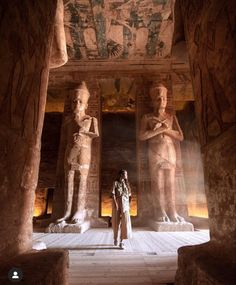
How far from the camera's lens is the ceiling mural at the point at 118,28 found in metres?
6.60

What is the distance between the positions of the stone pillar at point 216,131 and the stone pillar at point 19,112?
49.2 inches

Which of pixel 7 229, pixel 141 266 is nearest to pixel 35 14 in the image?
pixel 7 229

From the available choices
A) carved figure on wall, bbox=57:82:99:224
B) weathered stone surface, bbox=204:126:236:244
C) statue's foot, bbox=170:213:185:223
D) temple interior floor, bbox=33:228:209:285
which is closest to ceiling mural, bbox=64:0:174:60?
carved figure on wall, bbox=57:82:99:224

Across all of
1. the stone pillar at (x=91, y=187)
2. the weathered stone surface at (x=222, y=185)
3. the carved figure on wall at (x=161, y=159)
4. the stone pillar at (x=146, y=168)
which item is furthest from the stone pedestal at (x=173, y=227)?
the weathered stone surface at (x=222, y=185)

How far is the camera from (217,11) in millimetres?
1613

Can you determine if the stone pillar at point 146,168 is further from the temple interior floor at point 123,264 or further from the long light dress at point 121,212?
the long light dress at point 121,212

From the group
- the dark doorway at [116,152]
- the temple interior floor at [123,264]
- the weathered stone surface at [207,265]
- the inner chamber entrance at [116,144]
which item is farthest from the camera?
the dark doorway at [116,152]

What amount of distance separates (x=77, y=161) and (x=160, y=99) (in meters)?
3.22

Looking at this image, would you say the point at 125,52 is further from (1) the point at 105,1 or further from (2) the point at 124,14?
(1) the point at 105,1

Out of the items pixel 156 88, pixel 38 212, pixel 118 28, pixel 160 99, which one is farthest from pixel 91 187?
pixel 38 212

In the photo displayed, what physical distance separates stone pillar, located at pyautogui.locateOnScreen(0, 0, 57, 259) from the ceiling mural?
17.6 ft

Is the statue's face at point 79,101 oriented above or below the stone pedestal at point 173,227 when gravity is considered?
above

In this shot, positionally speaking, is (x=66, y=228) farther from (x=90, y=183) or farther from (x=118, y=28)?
(x=118, y=28)

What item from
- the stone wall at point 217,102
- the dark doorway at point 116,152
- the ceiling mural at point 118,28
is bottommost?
the stone wall at point 217,102
